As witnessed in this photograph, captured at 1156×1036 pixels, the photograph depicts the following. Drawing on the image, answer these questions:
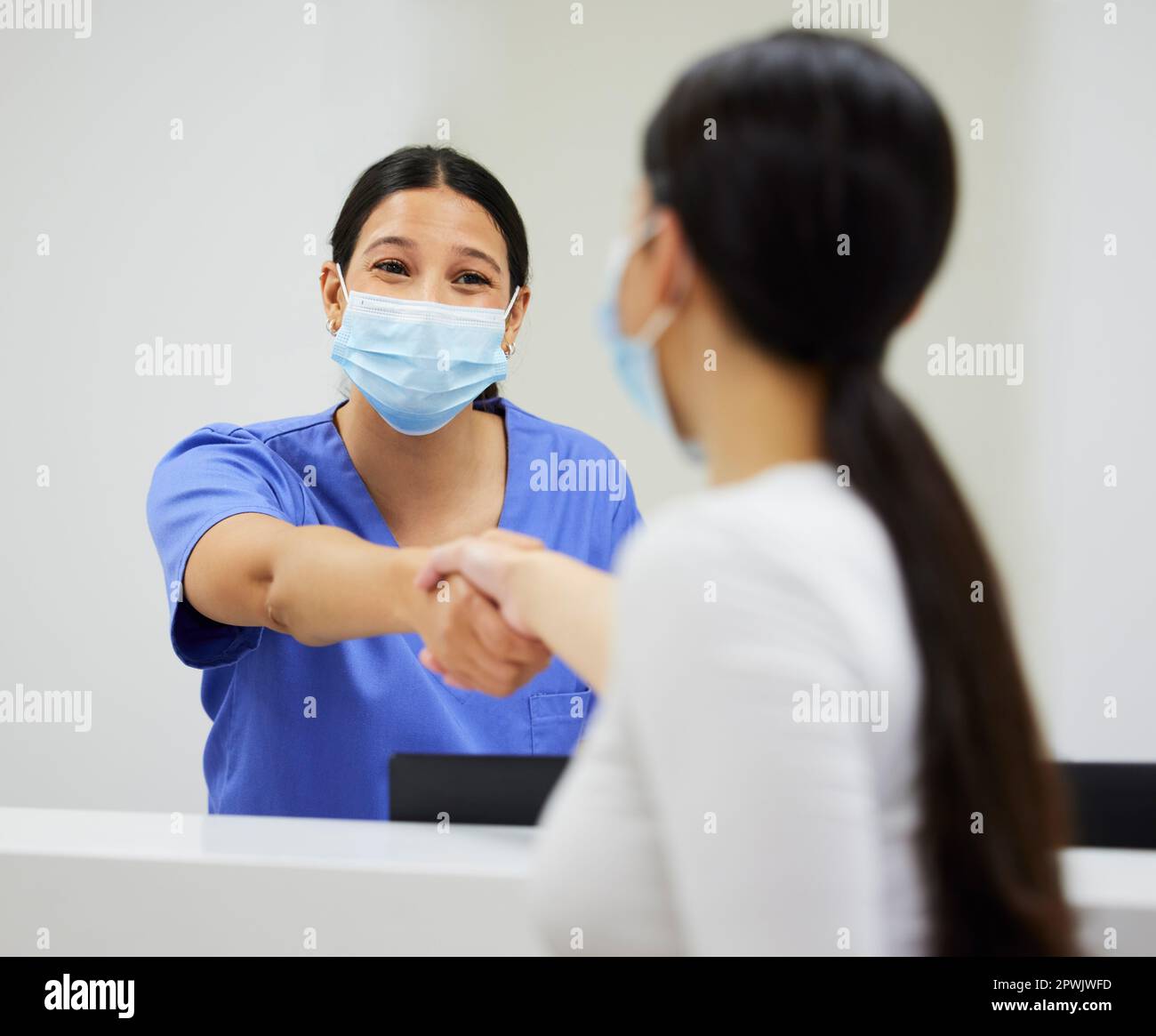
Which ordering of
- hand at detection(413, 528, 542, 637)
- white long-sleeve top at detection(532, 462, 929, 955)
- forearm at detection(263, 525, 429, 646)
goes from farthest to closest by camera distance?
forearm at detection(263, 525, 429, 646), hand at detection(413, 528, 542, 637), white long-sleeve top at detection(532, 462, 929, 955)

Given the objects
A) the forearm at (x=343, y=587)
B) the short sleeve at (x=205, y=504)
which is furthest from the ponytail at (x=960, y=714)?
the short sleeve at (x=205, y=504)

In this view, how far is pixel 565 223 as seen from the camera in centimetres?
258

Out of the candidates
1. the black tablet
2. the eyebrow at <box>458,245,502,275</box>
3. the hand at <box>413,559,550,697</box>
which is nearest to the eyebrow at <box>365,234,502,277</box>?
the eyebrow at <box>458,245,502,275</box>

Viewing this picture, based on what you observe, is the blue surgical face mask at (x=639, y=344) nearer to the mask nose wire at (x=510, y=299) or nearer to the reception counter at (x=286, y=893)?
the reception counter at (x=286, y=893)

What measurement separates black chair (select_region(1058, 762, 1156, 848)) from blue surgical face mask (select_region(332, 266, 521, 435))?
37.7 inches

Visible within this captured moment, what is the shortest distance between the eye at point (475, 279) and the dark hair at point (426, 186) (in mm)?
60

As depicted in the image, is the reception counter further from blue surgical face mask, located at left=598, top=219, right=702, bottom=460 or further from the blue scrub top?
the blue scrub top

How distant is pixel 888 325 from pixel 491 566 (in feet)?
1.62

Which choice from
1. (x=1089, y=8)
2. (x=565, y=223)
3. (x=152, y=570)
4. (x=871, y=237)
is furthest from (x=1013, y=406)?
(x=871, y=237)

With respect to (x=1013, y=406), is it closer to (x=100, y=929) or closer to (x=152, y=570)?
(x=152, y=570)

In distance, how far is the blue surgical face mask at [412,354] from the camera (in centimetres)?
150

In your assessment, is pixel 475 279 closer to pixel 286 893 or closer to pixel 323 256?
pixel 286 893

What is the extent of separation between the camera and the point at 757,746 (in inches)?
17.0

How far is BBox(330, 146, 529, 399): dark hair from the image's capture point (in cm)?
150
